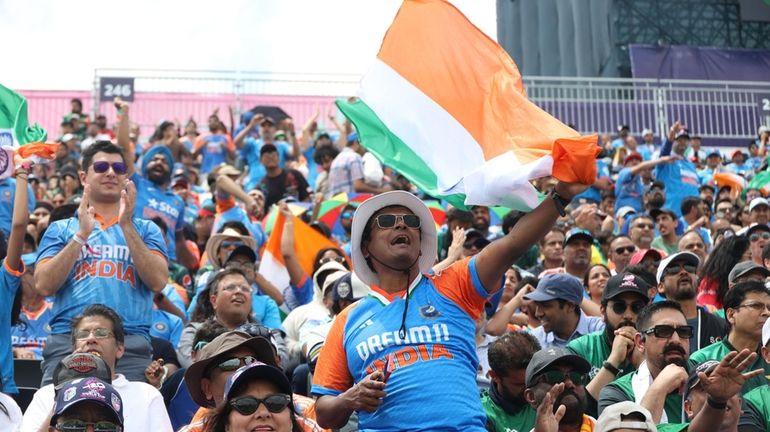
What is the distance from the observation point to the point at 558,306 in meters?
8.22

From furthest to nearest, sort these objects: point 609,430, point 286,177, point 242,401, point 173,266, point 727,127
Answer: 1. point 727,127
2. point 286,177
3. point 173,266
4. point 609,430
5. point 242,401

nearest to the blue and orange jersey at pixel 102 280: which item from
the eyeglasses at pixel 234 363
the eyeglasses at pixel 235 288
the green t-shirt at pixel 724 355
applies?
the eyeglasses at pixel 235 288

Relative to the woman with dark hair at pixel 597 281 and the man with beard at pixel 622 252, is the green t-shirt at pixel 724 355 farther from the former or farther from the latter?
the man with beard at pixel 622 252

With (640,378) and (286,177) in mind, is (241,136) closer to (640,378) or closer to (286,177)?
(286,177)

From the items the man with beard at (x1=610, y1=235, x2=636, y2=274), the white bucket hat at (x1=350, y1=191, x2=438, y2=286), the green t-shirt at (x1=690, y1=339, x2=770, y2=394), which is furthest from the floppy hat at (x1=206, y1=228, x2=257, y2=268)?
the white bucket hat at (x1=350, y1=191, x2=438, y2=286)

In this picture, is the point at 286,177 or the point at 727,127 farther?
the point at 727,127

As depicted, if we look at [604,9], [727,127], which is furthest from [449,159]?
[604,9]

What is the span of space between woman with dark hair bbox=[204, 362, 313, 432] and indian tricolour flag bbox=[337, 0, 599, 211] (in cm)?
124

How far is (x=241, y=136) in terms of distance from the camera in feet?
63.8

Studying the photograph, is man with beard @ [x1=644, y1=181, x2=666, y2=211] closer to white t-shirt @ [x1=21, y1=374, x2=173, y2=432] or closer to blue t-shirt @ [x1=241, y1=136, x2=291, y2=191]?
blue t-shirt @ [x1=241, y1=136, x2=291, y2=191]

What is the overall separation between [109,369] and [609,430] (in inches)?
102

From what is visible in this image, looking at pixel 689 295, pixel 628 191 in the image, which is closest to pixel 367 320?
pixel 689 295

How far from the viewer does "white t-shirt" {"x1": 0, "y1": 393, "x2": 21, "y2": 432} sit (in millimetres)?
6875

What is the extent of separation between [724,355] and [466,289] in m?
2.43
